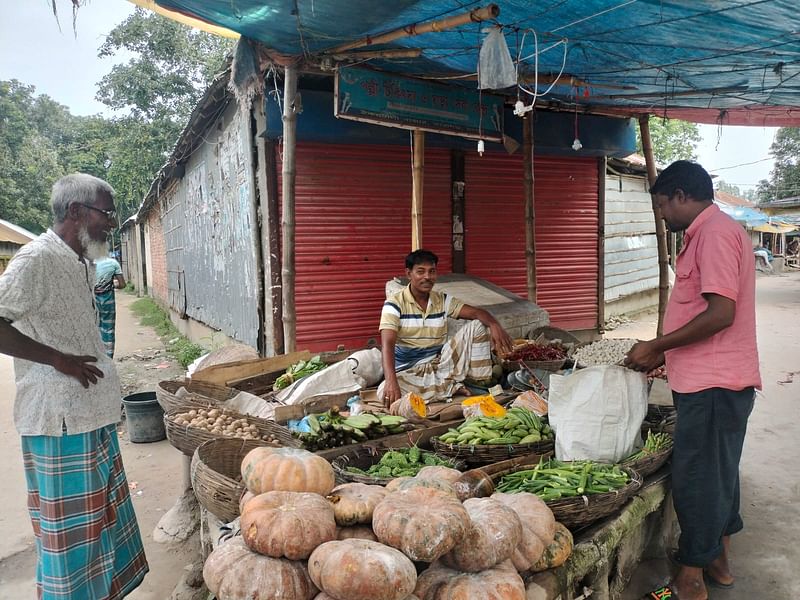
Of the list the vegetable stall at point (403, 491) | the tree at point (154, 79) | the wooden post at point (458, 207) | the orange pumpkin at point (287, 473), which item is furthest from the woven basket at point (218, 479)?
the tree at point (154, 79)

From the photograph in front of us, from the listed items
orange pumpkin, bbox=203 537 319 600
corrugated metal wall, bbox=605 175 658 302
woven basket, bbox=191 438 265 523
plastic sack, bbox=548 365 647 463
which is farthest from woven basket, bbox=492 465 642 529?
corrugated metal wall, bbox=605 175 658 302

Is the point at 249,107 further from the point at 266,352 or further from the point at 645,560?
the point at 645,560

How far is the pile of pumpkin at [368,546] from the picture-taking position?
5.73 ft

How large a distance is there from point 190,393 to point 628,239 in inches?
446

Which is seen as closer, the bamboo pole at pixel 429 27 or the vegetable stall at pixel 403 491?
the vegetable stall at pixel 403 491

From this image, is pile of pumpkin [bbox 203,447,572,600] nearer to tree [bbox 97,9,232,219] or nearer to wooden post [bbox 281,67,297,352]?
wooden post [bbox 281,67,297,352]

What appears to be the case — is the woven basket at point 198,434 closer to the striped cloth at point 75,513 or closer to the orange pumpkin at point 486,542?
the striped cloth at point 75,513

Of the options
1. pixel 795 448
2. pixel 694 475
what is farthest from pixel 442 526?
pixel 795 448

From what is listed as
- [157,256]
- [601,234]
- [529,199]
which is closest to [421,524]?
[529,199]

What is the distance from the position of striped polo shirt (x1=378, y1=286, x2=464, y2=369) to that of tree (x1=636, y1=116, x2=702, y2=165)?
23282mm

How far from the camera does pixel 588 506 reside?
274cm

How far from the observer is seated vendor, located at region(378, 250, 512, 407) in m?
4.89

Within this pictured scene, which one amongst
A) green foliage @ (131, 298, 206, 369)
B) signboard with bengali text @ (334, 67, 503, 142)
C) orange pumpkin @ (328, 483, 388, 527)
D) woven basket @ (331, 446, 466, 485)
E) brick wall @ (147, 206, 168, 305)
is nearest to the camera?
orange pumpkin @ (328, 483, 388, 527)

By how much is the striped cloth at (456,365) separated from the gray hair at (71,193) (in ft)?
9.52
